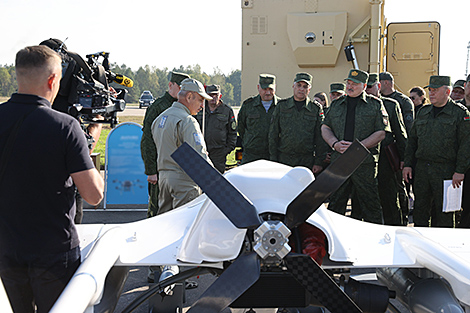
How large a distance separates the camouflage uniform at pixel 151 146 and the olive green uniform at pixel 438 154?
2.91 meters

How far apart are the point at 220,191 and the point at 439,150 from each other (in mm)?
3607

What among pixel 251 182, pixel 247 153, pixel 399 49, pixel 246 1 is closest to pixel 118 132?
pixel 247 153

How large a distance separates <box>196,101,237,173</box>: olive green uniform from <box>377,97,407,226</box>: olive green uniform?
8.45 feet

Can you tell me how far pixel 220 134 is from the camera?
750 cm

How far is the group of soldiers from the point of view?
430 centimetres

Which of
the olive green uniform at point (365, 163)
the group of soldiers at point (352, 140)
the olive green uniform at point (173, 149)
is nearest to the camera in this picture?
the olive green uniform at point (173, 149)

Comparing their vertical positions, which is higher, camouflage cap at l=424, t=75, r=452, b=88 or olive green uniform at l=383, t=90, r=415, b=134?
camouflage cap at l=424, t=75, r=452, b=88

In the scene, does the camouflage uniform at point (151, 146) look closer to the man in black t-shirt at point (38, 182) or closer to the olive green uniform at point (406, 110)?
the man in black t-shirt at point (38, 182)

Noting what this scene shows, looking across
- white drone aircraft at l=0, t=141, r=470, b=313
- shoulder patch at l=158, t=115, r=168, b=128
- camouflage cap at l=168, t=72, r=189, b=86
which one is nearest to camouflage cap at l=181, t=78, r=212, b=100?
shoulder patch at l=158, t=115, r=168, b=128

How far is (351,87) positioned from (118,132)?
4.03 meters

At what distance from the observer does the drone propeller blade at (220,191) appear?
92.8 inches

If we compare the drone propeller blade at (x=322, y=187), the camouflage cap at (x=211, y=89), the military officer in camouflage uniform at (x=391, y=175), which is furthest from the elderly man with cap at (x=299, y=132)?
the drone propeller blade at (x=322, y=187)

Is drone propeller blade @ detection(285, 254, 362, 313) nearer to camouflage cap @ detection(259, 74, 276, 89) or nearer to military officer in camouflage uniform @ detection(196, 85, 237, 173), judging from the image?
camouflage cap @ detection(259, 74, 276, 89)

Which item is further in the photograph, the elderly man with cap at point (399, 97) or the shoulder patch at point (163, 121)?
the elderly man with cap at point (399, 97)
